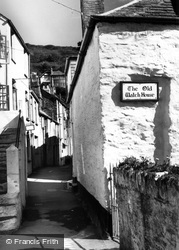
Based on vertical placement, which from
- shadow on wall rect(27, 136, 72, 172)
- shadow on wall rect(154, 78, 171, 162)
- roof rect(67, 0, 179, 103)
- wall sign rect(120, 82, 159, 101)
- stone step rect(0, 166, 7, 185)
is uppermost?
roof rect(67, 0, 179, 103)

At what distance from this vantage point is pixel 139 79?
8.29m

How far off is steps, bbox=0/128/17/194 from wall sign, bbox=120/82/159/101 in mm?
4605

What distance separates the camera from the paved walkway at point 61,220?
7784mm

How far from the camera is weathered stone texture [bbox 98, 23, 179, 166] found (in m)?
8.07

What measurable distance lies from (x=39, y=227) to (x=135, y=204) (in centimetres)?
494

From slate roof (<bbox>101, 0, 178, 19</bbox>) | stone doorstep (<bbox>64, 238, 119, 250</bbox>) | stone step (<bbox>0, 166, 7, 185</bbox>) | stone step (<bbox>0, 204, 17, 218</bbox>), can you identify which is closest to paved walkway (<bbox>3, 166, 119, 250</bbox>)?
stone doorstep (<bbox>64, 238, 119, 250</bbox>)

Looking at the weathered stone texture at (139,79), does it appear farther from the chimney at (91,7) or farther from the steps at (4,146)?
the steps at (4,146)

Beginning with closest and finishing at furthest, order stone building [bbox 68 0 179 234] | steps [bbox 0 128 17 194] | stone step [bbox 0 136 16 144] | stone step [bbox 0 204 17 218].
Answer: stone building [bbox 68 0 179 234], stone step [bbox 0 204 17 218], steps [bbox 0 128 17 194], stone step [bbox 0 136 16 144]

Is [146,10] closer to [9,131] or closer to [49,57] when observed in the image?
[9,131]

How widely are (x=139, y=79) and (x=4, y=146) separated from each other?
634cm

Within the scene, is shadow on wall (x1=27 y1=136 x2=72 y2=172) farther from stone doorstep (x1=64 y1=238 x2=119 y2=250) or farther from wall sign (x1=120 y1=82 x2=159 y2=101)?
wall sign (x1=120 y1=82 x2=159 y2=101)

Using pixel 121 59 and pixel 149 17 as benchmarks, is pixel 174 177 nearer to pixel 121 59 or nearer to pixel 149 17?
pixel 121 59

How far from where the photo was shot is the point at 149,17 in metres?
8.18

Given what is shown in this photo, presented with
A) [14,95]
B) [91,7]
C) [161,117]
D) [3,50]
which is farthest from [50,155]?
[161,117]
